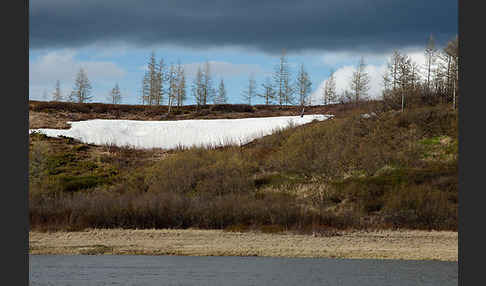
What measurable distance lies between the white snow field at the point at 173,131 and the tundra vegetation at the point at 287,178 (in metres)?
2.27

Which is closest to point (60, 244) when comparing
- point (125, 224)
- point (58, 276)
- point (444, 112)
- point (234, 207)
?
point (125, 224)

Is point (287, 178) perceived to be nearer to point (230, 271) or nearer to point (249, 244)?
point (249, 244)

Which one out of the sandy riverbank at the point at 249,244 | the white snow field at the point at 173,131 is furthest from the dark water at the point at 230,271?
the white snow field at the point at 173,131

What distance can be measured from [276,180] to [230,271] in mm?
18718

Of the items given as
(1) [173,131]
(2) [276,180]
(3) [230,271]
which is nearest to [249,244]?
(3) [230,271]

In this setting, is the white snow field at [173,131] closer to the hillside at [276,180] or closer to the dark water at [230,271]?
the hillside at [276,180]

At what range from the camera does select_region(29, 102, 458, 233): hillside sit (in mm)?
27500

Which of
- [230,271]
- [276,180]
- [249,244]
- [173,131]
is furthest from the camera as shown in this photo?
[173,131]

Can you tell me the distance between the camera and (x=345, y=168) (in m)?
36.6

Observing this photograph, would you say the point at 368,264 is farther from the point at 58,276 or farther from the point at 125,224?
the point at 125,224

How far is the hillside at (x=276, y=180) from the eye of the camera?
27.5 meters

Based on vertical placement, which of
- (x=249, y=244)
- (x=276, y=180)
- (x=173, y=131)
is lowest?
(x=249, y=244)

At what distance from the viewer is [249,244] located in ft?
75.2

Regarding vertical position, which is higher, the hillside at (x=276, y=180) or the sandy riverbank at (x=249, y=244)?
the hillside at (x=276, y=180)
